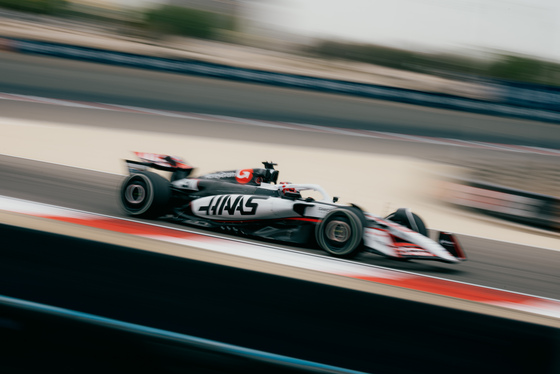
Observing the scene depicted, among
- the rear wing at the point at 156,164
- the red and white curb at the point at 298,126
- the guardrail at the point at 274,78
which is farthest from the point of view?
the guardrail at the point at 274,78

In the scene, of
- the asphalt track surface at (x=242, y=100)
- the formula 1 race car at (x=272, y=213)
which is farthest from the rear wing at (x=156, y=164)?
the asphalt track surface at (x=242, y=100)

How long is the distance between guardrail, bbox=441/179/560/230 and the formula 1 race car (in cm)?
379

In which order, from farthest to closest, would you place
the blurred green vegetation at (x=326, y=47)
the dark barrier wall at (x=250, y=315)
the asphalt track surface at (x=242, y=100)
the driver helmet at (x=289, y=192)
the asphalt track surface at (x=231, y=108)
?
the blurred green vegetation at (x=326, y=47) → the asphalt track surface at (x=242, y=100) → the asphalt track surface at (x=231, y=108) → the driver helmet at (x=289, y=192) → the dark barrier wall at (x=250, y=315)

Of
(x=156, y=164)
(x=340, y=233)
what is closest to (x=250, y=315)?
(x=340, y=233)

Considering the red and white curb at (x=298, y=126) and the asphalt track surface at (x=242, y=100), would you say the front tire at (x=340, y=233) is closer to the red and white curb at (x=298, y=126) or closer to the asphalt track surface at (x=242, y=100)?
the red and white curb at (x=298, y=126)

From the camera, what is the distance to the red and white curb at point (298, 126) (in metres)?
13.4

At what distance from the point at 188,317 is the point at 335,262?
239 cm

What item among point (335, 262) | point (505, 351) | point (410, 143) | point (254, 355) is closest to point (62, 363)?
point (254, 355)

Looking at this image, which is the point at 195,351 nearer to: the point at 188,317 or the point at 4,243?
the point at 188,317

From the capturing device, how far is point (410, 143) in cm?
1395

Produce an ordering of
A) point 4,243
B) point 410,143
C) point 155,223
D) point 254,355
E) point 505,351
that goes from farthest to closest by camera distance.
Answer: point 410,143 < point 155,223 < point 4,243 < point 505,351 < point 254,355

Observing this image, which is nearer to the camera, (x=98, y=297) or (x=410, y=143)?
(x=98, y=297)

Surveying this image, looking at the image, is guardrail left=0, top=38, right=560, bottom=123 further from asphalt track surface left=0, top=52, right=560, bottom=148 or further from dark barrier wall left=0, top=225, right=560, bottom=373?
dark barrier wall left=0, top=225, right=560, bottom=373

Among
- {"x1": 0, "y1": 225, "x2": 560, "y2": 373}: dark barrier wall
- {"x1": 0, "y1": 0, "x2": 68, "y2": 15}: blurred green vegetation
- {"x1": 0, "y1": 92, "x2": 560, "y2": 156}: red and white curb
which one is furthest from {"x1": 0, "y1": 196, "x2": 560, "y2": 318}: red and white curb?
{"x1": 0, "y1": 0, "x2": 68, "y2": 15}: blurred green vegetation
